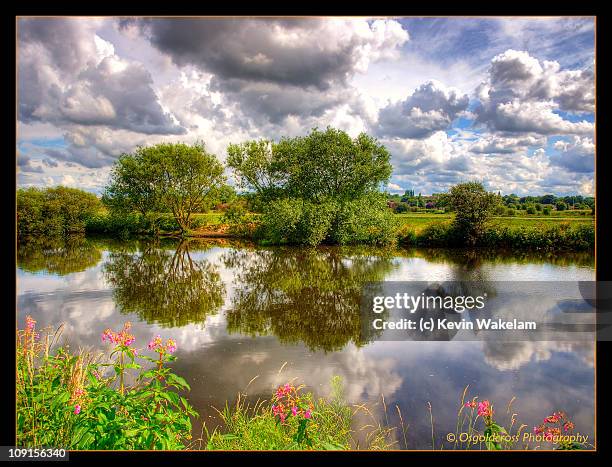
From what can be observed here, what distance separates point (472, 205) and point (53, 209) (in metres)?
17.7

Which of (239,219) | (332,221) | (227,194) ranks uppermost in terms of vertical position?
(227,194)

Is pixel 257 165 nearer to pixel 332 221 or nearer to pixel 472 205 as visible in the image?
pixel 332 221

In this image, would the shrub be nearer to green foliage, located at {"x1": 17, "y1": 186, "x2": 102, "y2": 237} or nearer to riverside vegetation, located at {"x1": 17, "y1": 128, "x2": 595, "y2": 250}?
riverside vegetation, located at {"x1": 17, "y1": 128, "x2": 595, "y2": 250}

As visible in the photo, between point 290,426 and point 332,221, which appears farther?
point 332,221

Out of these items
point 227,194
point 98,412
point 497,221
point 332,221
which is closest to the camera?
point 98,412

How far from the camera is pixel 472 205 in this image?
14.6 m

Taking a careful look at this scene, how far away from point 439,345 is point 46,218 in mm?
16771

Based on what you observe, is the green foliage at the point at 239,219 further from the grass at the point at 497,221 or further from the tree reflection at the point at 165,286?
the grass at the point at 497,221

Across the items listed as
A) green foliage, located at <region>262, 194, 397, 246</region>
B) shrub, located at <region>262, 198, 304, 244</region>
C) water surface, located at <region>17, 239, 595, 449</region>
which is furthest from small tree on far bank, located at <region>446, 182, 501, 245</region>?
shrub, located at <region>262, 198, 304, 244</region>

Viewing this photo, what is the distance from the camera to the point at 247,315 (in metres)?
8.75

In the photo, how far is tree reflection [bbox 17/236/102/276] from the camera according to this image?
44.5ft

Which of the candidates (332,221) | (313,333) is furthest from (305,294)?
(332,221)
